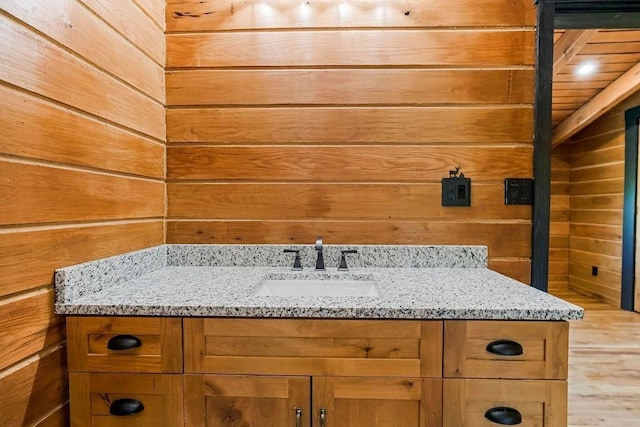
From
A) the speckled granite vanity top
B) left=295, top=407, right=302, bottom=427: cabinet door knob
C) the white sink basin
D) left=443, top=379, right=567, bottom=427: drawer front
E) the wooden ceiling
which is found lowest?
left=295, top=407, right=302, bottom=427: cabinet door knob

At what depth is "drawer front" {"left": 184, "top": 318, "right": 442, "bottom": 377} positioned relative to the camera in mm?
1059

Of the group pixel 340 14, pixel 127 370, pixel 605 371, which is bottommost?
pixel 605 371

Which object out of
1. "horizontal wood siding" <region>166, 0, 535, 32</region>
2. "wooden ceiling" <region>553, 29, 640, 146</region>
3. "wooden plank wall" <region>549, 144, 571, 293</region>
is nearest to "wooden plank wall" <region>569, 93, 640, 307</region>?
"wooden plank wall" <region>549, 144, 571, 293</region>

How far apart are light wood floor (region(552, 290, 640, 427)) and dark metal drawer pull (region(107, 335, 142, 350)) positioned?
211 centimetres

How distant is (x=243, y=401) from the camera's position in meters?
1.08

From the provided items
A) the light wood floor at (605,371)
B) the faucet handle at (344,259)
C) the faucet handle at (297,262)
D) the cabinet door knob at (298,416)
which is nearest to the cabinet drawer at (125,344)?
the cabinet door knob at (298,416)

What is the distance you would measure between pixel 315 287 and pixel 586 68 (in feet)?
11.0

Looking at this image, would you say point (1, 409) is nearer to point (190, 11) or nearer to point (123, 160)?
point (123, 160)

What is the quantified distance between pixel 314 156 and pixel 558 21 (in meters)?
1.26

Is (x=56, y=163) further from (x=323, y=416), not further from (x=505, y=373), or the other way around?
(x=505, y=373)

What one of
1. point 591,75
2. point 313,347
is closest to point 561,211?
point 591,75

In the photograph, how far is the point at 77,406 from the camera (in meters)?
1.09

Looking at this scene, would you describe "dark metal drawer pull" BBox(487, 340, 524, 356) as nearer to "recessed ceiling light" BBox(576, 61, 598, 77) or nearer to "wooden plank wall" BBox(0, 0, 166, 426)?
"wooden plank wall" BBox(0, 0, 166, 426)

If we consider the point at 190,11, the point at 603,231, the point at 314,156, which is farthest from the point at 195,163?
the point at 603,231
